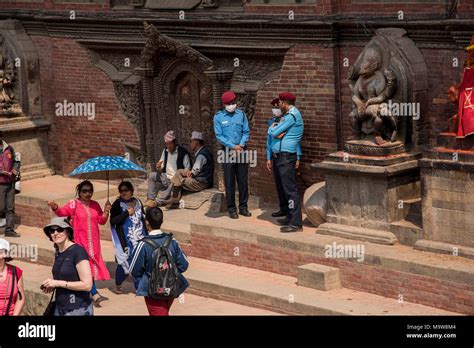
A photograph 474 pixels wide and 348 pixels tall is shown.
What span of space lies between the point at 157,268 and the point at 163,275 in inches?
3.7

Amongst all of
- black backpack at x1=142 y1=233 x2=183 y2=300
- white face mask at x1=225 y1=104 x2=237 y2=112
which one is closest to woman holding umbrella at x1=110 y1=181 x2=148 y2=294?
white face mask at x1=225 y1=104 x2=237 y2=112

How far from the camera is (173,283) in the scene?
47.2 ft

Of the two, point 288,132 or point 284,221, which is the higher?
point 288,132

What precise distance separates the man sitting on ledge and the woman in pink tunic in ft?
11.4

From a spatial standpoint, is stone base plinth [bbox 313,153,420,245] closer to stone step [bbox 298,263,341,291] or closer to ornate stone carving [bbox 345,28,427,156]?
ornate stone carving [bbox 345,28,427,156]

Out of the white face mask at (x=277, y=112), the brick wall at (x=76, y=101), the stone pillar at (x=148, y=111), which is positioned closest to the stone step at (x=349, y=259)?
the white face mask at (x=277, y=112)

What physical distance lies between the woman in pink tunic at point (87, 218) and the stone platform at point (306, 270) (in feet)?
3.78

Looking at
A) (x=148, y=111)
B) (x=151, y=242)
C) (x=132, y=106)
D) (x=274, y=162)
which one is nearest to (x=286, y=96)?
(x=274, y=162)

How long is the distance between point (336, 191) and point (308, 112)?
5.80 ft

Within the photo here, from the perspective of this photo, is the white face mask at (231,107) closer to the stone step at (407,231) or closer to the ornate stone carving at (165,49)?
the ornate stone carving at (165,49)

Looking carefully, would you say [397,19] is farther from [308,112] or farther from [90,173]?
[90,173]

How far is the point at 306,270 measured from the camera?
56.6 feet

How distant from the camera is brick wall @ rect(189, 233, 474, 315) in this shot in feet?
52.9

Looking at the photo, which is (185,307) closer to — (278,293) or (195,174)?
(278,293)
